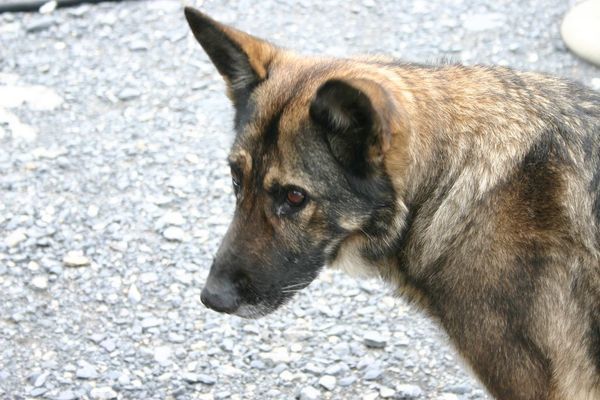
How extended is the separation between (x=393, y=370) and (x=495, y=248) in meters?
1.70

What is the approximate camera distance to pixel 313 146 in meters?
3.92

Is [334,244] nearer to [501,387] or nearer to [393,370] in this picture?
[501,387]

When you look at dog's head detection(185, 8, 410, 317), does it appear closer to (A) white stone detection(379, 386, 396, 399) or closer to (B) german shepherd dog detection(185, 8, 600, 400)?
(B) german shepherd dog detection(185, 8, 600, 400)

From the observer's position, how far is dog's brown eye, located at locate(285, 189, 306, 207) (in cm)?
397

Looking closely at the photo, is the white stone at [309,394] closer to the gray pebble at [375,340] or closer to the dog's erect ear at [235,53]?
the gray pebble at [375,340]

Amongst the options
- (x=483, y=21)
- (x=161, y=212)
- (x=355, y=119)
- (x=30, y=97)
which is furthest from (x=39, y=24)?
(x=355, y=119)

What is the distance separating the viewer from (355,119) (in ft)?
12.3

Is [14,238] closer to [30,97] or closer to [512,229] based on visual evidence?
[30,97]

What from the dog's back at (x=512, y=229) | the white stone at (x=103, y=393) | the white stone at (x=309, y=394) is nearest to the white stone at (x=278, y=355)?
the white stone at (x=309, y=394)

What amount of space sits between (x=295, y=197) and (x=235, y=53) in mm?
775

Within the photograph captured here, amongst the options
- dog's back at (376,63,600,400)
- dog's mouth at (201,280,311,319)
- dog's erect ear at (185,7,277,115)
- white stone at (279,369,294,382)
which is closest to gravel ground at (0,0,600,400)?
white stone at (279,369,294,382)

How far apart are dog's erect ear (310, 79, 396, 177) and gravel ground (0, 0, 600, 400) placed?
138 centimetres

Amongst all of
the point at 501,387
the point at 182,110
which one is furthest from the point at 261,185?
the point at 182,110

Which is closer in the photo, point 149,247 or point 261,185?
point 261,185
